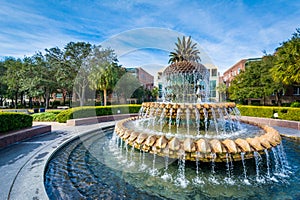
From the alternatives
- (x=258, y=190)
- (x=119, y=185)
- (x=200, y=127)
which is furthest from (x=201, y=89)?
(x=119, y=185)

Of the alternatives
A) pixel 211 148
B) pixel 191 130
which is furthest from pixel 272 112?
pixel 211 148

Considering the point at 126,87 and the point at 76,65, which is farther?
the point at 126,87

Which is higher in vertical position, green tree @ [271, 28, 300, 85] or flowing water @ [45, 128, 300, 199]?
green tree @ [271, 28, 300, 85]

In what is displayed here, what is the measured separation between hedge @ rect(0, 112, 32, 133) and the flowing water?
339 centimetres

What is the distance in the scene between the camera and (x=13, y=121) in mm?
7340

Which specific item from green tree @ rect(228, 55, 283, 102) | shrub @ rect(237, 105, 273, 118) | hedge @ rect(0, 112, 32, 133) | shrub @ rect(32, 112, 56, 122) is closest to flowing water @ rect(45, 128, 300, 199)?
hedge @ rect(0, 112, 32, 133)

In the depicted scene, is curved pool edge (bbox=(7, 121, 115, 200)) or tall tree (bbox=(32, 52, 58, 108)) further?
tall tree (bbox=(32, 52, 58, 108))

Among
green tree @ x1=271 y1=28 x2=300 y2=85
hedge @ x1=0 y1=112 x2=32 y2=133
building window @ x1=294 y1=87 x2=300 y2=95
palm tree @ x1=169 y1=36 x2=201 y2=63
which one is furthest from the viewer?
building window @ x1=294 y1=87 x2=300 y2=95

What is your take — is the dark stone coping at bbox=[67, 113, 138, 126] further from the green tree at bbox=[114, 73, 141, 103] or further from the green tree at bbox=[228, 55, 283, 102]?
the green tree at bbox=[228, 55, 283, 102]

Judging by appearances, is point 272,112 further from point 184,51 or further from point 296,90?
point 296,90

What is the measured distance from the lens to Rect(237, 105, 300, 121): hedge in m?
11.2

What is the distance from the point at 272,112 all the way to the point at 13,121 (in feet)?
56.7

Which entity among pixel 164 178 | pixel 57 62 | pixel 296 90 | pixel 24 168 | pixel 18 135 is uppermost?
pixel 57 62

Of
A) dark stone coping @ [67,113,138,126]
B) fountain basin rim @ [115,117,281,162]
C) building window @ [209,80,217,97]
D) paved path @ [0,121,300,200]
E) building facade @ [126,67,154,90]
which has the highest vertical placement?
building facade @ [126,67,154,90]
